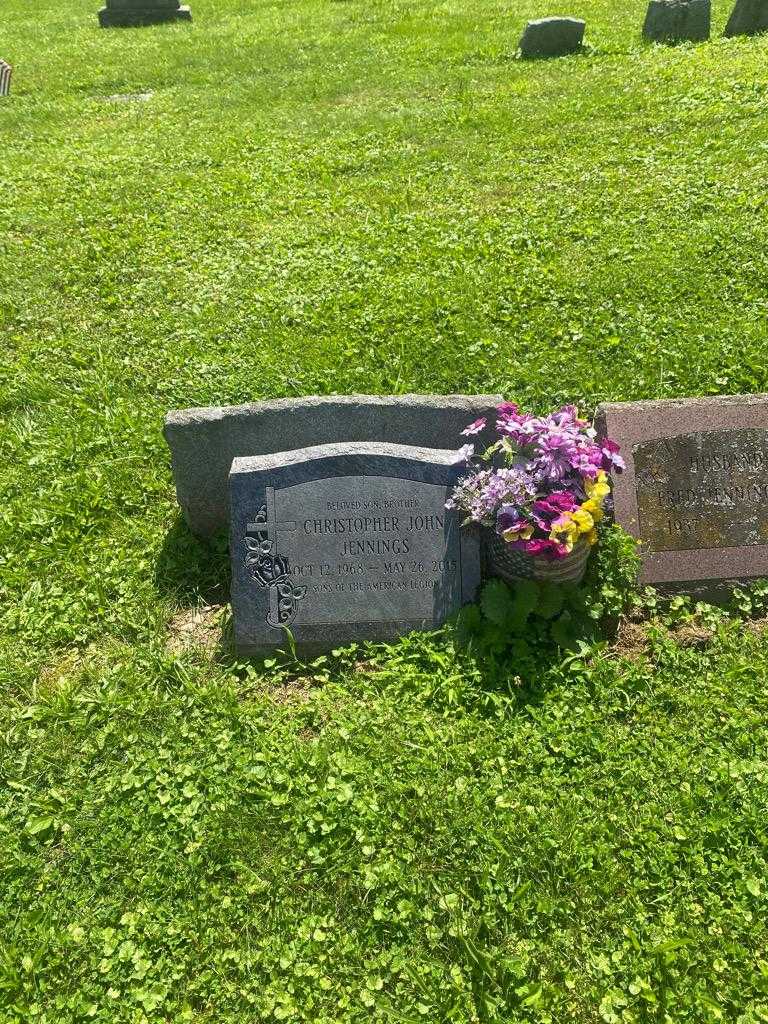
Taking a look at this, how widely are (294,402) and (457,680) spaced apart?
1.66m

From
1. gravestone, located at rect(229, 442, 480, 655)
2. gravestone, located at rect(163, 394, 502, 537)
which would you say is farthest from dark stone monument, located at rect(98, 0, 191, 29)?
gravestone, located at rect(229, 442, 480, 655)

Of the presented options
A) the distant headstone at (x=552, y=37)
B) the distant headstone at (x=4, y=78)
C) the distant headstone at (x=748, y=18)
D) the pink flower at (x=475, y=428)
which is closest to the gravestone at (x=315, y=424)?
the pink flower at (x=475, y=428)

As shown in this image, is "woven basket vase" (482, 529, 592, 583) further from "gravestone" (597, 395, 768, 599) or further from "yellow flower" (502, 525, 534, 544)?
"gravestone" (597, 395, 768, 599)

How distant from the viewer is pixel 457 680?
3.55m

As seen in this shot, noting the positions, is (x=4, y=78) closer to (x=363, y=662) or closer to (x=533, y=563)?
(x=363, y=662)

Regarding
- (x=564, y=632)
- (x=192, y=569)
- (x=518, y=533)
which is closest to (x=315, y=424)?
(x=192, y=569)

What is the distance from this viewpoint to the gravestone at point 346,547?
148 inches

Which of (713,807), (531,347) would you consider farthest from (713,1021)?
(531,347)

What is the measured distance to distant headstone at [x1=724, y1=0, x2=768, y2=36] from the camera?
10.1m

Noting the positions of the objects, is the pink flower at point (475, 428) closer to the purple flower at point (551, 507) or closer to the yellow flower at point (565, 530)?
the purple flower at point (551, 507)

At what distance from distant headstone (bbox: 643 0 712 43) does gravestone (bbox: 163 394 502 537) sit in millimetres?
9352

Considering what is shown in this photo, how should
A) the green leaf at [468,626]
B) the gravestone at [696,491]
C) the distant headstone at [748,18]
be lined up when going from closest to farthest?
the green leaf at [468,626] < the gravestone at [696,491] < the distant headstone at [748,18]

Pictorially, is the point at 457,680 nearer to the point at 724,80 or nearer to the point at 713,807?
the point at 713,807

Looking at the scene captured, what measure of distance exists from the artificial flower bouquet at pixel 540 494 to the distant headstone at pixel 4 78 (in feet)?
38.0
